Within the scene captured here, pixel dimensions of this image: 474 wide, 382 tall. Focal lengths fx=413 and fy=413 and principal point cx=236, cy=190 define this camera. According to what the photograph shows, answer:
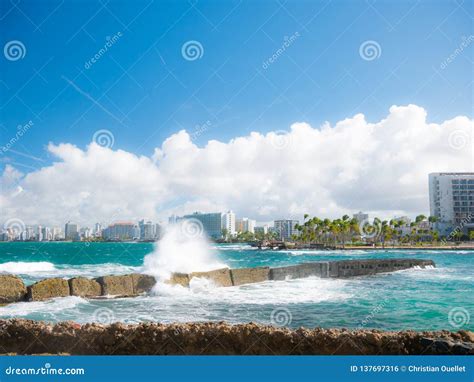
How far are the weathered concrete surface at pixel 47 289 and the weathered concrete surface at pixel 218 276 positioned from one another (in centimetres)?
339

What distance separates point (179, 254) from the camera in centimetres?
1495

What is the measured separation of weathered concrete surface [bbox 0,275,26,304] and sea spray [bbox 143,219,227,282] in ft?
10.6

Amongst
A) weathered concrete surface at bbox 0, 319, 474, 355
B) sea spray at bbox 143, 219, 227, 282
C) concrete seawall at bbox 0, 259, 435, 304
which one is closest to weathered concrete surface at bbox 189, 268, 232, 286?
concrete seawall at bbox 0, 259, 435, 304

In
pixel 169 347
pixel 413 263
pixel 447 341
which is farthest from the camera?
pixel 413 263

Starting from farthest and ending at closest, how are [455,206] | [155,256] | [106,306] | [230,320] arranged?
[455,206]
[155,256]
[106,306]
[230,320]

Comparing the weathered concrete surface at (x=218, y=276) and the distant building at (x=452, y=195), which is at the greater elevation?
the distant building at (x=452, y=195)

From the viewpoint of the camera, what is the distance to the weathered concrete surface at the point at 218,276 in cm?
1200

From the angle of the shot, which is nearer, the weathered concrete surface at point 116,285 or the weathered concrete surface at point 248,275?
the weathered concrete surface at point 116,285

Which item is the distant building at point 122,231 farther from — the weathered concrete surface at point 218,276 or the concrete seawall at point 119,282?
the weathered concrete surface at point 218,276

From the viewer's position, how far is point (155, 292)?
10.7m

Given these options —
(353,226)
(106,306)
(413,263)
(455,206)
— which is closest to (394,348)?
(106,306)

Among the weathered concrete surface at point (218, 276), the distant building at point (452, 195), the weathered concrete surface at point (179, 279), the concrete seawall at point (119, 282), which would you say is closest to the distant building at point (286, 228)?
the distant building at point (452, 195)

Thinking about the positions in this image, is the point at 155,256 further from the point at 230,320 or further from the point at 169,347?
the point at 169,347

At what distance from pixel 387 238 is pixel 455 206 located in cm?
1971
